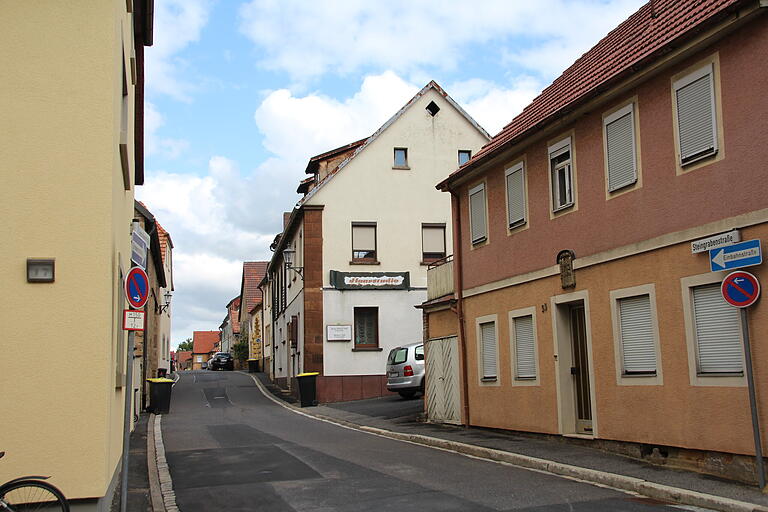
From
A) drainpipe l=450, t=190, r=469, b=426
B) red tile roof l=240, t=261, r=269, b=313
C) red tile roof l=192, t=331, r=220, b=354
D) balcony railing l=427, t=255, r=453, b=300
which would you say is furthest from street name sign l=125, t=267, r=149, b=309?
red tile roof l=192, t=331, r=220, b=354

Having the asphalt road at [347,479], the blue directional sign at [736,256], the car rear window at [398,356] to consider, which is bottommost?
the asphalt road at [347,479]

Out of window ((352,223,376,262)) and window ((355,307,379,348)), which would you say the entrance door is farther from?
window ((352,223,376,262))

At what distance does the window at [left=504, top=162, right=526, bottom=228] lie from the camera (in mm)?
16578

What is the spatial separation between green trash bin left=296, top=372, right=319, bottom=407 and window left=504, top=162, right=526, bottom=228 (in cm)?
1374

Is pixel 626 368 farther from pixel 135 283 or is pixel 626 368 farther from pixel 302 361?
pixel 302 361

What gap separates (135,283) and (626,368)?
796 cm

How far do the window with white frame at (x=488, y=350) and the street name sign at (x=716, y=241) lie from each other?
7.19 meters

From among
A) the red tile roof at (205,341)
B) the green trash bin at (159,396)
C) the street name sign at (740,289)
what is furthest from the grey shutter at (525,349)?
the red tile roof at (205,341)

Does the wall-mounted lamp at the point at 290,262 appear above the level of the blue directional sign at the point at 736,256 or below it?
above

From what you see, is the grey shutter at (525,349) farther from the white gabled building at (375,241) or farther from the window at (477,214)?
the white gabled building at (375,241)

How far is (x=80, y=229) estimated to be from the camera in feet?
27.9

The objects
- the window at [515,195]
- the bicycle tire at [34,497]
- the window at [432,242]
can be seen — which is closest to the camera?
the bicycle tire at [34,497]

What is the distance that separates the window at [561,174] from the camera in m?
14.8

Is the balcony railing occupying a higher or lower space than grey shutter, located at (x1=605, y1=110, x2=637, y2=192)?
lower
